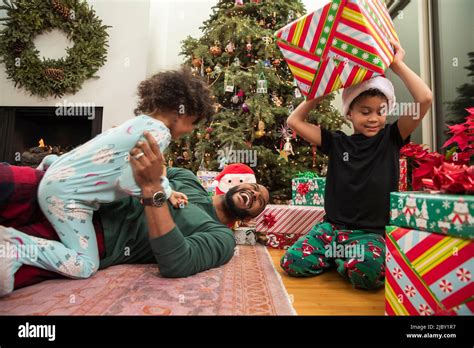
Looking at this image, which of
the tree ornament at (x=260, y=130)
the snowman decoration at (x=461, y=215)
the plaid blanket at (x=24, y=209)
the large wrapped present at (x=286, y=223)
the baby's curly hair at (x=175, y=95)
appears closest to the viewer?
the snowman decoration at (x=461, y=215)

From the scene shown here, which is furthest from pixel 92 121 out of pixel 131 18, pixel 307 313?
pixel 307 313

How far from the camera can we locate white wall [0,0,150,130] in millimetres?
3453

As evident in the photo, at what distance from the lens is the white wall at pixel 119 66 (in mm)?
3453

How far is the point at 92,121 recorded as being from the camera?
3520 millimetres

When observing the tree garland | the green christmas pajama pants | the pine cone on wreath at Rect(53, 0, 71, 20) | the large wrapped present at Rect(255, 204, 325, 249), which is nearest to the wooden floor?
the green christmas pajama pants

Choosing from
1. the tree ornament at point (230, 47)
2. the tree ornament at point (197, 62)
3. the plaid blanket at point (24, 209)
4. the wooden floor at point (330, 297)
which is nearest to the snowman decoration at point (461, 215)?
the wooden floor at point (330, 297)

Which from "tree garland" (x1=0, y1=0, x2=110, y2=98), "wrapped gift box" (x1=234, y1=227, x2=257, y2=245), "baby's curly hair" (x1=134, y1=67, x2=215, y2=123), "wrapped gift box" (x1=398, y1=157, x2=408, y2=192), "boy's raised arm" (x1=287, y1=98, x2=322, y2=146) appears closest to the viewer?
"baby's curly hair" (x1=134, y1=67, x2=215, y2=123)

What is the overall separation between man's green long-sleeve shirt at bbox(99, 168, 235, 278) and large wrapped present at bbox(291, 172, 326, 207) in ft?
2.96

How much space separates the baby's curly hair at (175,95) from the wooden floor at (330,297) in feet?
2.39

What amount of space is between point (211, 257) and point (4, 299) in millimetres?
581

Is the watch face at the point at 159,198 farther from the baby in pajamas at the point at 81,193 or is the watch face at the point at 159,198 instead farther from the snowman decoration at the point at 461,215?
the snowman decoration at the point at 461,215

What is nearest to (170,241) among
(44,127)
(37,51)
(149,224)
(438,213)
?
(149,224)

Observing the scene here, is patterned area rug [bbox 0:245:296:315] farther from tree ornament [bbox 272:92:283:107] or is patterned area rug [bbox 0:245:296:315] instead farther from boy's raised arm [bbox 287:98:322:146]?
tree ornament [bbox 272:92:283:107]

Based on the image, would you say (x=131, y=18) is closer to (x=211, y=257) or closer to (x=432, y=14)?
(x=432, y=14)
